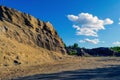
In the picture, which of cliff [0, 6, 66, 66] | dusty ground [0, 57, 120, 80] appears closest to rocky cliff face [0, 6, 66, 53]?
cliff [0, 6, 66, 66]

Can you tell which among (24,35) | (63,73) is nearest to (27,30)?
(24,35)

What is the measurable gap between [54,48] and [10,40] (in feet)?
41.1

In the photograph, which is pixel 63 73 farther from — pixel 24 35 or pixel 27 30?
pixel 27 30

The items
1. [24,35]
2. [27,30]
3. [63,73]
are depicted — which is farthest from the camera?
[27,30]

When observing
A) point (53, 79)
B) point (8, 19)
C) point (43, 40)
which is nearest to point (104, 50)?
point (43, 40)

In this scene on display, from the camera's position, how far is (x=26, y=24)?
46.0m

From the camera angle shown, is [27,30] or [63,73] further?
[27,30]

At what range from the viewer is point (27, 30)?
145ft

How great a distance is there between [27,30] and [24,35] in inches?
78.7

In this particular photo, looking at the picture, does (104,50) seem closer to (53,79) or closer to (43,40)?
(43,40)

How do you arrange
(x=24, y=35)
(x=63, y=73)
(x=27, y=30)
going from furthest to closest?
1. (x=27, y=30)
2. (x=24, y=35)
3. (x=63, y=73)

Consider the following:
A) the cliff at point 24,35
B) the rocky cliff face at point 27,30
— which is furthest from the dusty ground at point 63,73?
the rocky cliff face at point 27,30

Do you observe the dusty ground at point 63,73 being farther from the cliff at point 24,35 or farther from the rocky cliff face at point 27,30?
the rocky cliff face at point 27,30

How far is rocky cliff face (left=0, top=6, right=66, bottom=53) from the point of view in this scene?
3996 cm
